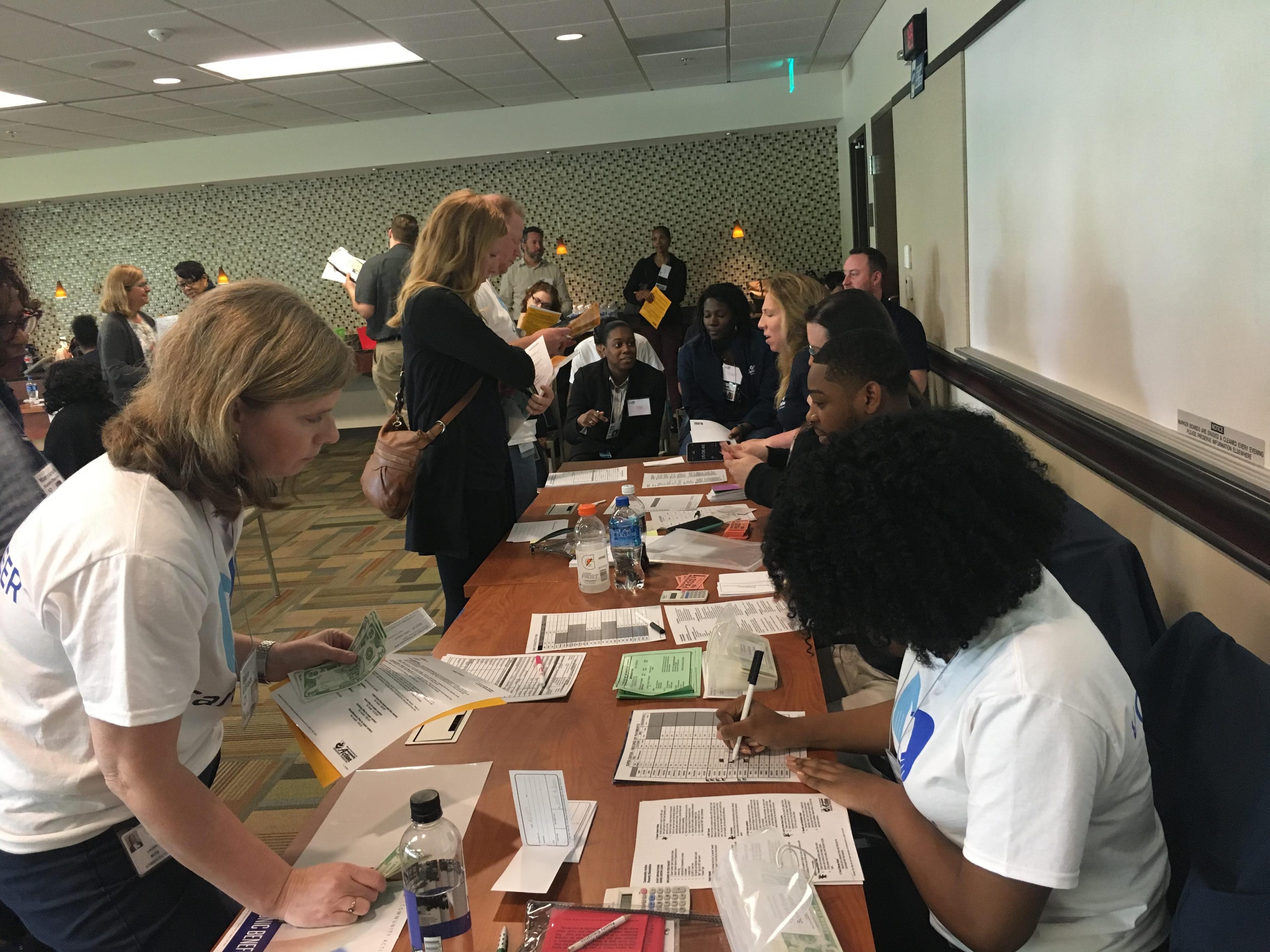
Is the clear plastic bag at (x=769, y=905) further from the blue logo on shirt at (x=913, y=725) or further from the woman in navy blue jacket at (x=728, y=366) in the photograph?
the woman in navy blue jacket at (x=728, y=366)

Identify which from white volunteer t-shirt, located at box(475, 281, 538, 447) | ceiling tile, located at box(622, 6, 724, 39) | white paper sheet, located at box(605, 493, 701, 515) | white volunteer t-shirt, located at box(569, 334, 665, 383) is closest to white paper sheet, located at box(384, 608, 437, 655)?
white paper sheet, located at box(605, 493, 701, 515)

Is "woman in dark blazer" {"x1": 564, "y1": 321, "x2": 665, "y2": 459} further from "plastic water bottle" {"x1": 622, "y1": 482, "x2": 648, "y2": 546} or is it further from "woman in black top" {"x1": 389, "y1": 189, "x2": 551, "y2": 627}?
"woman in black top" {"x1": 389, "y1": 189, "x2": 551, "y2": 627}

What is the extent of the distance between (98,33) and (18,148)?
173 inches

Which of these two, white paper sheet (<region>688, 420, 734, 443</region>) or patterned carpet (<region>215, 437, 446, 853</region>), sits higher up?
white paper sheet (<region>688, 420, 734, 443</region>)

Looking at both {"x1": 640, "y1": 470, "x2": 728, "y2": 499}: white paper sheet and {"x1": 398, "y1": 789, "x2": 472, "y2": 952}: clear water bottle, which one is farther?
{"x1": 640, "y1": 470, "x2": 728, "y2": 499}: white paper sheet

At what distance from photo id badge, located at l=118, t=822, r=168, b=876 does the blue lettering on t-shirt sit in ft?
1.06

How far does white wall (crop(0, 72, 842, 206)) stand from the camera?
750 cm

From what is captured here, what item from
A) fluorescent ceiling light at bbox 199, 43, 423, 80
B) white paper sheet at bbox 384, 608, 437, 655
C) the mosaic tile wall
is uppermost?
fluorescent ceiling light at bbox 199, 43, 423, 80

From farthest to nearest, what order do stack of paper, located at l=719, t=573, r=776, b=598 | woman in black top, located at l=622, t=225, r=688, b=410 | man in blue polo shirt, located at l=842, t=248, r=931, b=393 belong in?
1. woman in black top, located at l=622, t=225, r=688, b=410
2. man in blue polo shirt, located at l=842, t=248, r=931, b=393
3. stack of paper, located at l=719, t=573, r=776, b=598

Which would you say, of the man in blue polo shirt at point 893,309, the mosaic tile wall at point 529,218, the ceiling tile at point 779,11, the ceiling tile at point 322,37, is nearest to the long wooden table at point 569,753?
the man in blue polo shirt at point 893,309

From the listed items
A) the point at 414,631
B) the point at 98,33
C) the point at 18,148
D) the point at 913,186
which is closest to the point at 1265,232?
the point at 414,631

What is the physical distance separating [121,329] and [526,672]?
4.84 meters

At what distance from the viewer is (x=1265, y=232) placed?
147cm

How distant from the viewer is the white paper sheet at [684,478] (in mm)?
2988
